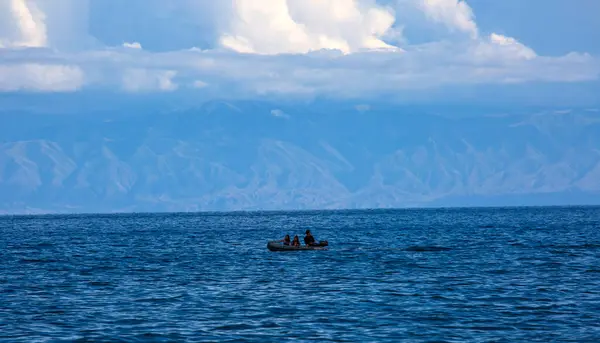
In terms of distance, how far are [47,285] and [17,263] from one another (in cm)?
2206

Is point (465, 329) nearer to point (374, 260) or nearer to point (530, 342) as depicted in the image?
point (530, 342)

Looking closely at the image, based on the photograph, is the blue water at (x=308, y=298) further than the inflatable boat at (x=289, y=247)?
No

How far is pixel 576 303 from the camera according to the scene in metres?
45.3

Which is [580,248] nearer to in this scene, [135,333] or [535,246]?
[535,246]

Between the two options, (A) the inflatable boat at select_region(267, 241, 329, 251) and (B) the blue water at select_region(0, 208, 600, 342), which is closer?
(B) the blue water at select_region(0, 208, 600, 342)

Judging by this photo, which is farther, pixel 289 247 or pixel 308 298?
pixel 289 247

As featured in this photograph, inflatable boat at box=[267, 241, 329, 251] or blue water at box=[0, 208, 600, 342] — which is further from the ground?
inflatable boat at box=[267, 241, 329, 251]

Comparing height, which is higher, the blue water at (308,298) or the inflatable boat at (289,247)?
the inflatable boat at (289,247)

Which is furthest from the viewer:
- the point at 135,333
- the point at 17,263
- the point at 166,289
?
the point at 17,263

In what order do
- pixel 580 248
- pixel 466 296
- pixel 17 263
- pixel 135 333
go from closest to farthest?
pixel 135 333, pixel 466 296, pixel 17 263, pixel 580 248

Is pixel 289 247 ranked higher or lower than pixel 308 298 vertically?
higher

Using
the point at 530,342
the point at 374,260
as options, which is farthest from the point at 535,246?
the point at 530,342

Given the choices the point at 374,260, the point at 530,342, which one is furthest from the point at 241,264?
the point at 530,342

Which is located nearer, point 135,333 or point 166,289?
point 135,333
